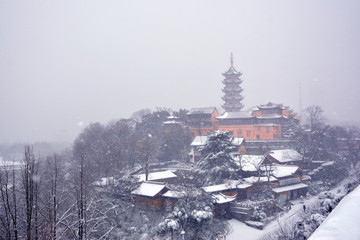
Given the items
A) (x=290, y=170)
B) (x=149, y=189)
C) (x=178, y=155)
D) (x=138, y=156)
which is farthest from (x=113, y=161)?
(x=290, y=170)

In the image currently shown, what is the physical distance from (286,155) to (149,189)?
53.1 feet

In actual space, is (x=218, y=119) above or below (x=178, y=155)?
above

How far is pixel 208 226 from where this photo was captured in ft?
55.3

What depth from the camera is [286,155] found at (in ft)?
90.6

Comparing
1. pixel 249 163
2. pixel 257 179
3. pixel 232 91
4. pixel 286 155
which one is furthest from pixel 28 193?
pixel 232 91

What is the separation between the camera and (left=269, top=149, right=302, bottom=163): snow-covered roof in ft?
88.8

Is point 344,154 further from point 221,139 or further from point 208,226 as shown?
point 208,226

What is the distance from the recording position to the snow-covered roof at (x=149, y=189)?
19.7m

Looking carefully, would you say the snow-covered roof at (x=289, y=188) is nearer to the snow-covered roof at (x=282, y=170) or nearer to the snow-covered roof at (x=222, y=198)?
the snow-covered roof at (x=282, y=170)

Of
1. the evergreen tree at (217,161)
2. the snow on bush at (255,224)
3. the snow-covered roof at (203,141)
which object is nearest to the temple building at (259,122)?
the snow-covered roof at (203,141)

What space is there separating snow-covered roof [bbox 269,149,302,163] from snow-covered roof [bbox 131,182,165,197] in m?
14.0

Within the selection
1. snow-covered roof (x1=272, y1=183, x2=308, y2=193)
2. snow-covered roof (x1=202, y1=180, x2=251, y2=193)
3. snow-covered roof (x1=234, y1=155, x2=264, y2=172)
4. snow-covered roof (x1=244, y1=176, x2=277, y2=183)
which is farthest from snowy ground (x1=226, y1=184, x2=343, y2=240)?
snow-covered roof (x1=234, y1=155, x2=264, y2=172)

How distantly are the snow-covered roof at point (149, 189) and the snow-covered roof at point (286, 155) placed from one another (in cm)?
1397

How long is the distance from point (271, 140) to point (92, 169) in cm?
2259
